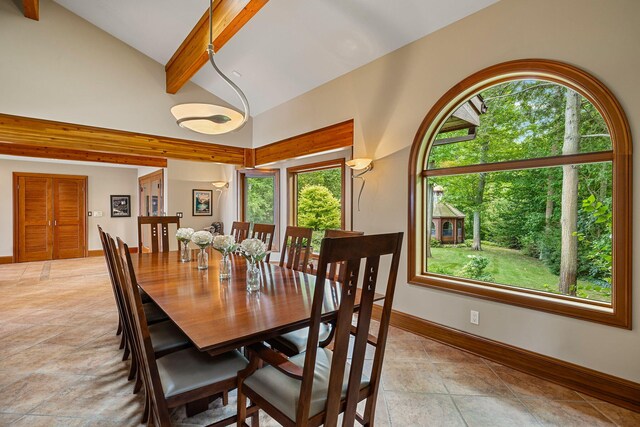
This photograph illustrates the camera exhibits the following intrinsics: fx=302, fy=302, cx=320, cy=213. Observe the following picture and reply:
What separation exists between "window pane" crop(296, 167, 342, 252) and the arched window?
86.3 inches

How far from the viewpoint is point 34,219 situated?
7387mm

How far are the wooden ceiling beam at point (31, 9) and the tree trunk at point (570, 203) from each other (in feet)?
19.3

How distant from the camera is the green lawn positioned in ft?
7.78

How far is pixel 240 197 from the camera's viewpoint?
264 inches

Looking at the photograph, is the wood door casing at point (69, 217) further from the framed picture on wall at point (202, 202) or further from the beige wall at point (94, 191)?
the framed picture on wall at point (202, 202)

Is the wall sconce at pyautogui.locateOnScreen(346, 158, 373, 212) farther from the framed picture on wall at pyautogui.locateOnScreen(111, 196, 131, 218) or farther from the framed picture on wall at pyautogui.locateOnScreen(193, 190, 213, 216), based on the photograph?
the framed picture on wall at pyautogui.locateOnScreen(111, 196, 131, 218)

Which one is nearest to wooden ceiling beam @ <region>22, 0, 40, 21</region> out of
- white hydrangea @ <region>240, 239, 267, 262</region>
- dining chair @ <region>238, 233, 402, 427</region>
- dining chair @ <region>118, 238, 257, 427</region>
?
dining chair @ <region>118, 238, 257, 427</region>

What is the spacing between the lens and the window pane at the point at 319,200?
17.5 feet

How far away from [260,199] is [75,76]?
3.57 meters

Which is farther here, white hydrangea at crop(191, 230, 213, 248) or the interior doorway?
the interior doorway

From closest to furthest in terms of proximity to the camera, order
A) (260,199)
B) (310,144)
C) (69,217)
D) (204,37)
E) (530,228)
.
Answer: (530,228) < (204,37) < (310,144) < (260,199) < (69,217)

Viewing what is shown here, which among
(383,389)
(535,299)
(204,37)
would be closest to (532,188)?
(535,299)

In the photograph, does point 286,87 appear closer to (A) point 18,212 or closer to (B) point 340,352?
(B) point 340,352

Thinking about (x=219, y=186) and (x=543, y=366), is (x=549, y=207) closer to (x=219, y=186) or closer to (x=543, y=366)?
(x=543, y=366)
